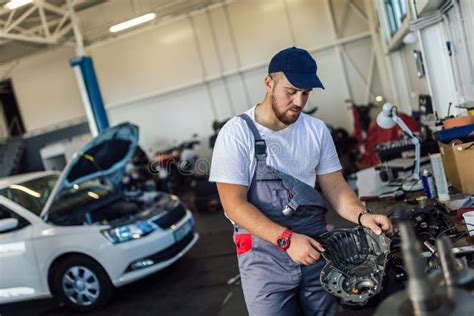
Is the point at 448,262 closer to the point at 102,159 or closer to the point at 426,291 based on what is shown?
the point at 426,291

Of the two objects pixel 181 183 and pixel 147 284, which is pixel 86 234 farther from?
pixel 181 183

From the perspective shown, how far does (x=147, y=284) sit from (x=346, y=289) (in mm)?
3565

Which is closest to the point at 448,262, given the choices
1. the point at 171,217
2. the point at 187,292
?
the point at 187,292

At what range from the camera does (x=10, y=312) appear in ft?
15.5

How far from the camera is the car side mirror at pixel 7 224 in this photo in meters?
4.07

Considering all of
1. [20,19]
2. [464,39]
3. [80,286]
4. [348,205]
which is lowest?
[80,286]

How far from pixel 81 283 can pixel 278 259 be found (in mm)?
3147

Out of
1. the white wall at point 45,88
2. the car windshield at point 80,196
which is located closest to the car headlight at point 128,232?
the car windshield at point 80,196

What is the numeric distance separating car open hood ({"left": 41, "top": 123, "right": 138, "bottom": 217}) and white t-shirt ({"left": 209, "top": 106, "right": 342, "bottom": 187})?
121 inches

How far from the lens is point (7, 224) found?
4.09 metres

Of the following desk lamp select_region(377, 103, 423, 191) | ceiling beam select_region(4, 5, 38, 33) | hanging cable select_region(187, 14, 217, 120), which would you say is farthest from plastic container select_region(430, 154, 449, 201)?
hanging cable select_region(187, 14, 217, 120)

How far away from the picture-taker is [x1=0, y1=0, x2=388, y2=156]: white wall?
1017 centimetres

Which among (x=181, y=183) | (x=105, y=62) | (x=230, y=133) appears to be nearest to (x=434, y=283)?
(x=230, y=133)

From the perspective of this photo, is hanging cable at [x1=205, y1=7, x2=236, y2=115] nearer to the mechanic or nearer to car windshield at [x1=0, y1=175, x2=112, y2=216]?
car windshield at [x1=0, y1=175, x2=112, y2=216]
